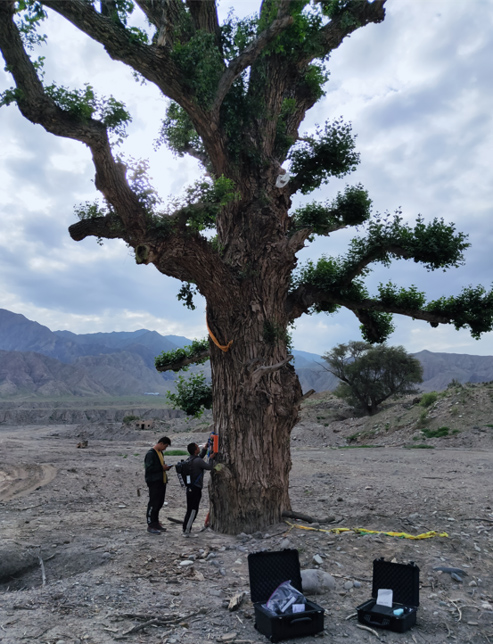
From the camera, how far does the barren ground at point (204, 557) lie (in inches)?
175

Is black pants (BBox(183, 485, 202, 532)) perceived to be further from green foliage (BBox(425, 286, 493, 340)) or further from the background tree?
the background tree

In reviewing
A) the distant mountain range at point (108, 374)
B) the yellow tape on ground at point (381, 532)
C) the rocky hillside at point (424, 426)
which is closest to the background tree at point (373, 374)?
the rocky hillside at point (424, 426)

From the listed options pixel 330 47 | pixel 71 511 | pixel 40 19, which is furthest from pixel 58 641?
pixel 330 47

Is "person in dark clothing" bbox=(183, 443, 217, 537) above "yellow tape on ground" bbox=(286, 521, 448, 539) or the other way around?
above

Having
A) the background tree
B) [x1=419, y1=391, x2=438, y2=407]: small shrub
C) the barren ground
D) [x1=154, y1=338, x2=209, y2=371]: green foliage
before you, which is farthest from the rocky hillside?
[x1=154, y1=338, x2=209, y2=371]: green foliage

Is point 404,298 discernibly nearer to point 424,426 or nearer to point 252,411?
point 252,411

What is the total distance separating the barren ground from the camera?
14.6 feet

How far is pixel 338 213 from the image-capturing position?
10.5 metres

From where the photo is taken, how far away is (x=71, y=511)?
10.1m

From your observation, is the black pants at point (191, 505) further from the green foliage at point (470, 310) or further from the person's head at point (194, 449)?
the green foliage at point (470, 310)

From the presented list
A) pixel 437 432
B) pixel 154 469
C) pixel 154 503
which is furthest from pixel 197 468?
pixel 437 432

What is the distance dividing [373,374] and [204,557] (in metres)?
35.7

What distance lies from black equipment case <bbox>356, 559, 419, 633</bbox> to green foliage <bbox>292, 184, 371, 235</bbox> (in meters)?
6.83

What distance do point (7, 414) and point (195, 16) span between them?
202ft
